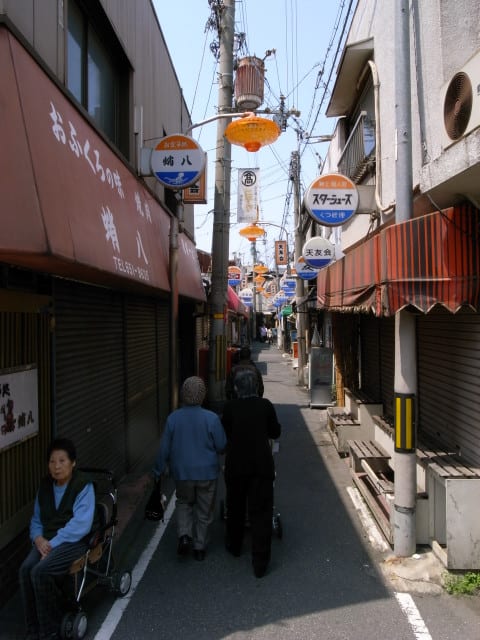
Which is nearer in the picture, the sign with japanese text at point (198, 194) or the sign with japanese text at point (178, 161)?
the sign with japanese text at point (178, 161)

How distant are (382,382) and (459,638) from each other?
561cm

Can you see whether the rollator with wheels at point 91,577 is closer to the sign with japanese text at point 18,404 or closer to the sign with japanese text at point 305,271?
the sign with japanese text at point 18,404

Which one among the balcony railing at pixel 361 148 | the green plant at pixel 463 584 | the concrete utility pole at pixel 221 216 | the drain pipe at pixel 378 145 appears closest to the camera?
the green plant at pixel 463 584

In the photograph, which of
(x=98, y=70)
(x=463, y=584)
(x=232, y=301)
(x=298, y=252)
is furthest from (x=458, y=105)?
(x=232, y=301)

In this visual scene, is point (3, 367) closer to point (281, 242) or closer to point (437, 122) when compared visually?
point (437, 122)

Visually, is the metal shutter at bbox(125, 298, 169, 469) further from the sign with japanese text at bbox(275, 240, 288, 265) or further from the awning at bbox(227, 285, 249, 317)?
the sign with japanese text at bbox(275, 240, 288, 265)

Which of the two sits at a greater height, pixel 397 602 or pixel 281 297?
pixel 281 297

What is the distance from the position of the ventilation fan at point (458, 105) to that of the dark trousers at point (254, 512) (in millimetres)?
3574

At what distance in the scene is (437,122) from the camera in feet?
16.4

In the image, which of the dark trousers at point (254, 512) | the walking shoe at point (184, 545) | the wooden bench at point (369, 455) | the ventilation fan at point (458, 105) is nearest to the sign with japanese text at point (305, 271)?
the wooden bench at point (369, 455)

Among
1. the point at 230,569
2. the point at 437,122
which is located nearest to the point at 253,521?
the point at 230,569

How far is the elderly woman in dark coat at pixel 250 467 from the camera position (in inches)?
184

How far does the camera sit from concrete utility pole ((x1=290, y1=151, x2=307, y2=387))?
60.9ft

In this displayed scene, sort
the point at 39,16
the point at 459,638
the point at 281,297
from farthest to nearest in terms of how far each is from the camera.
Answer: the point at 281,297
the point at 39,16
the point at 459,638
